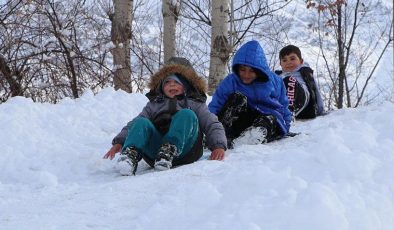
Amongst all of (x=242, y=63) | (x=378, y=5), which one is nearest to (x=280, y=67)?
(x=242, y=63)

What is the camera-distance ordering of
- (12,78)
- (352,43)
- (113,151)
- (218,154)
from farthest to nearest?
(352,43), (12,78), (113,151), (218,154)

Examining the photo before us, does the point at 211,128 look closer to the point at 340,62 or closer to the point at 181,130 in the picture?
the point at 181,130

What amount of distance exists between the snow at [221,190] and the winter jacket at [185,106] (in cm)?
20

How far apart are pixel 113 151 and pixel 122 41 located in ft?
16.1

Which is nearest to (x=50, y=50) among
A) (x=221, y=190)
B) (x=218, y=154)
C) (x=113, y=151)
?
(x=113, y=151)

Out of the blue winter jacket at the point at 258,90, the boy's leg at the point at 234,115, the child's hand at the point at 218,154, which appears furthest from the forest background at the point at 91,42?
the child's hand at the point at 218,154

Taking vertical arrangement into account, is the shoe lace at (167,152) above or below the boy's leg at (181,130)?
below

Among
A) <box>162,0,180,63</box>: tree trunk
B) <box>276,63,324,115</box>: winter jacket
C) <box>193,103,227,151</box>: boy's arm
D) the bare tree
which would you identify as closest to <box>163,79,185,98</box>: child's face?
<box>193,103,227,151</box>: boy's arm

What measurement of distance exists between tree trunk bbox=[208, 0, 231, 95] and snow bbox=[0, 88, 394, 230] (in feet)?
13.1

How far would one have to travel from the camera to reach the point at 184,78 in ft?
13.7

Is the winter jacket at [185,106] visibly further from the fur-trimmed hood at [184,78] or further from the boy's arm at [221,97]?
the boy's arm at [221,97]

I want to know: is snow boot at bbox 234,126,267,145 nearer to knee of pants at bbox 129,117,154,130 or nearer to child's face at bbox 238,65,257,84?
child's face at bbox 238,65,257,84

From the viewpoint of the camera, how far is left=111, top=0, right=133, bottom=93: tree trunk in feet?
27.3

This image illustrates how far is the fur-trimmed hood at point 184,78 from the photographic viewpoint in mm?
4133
